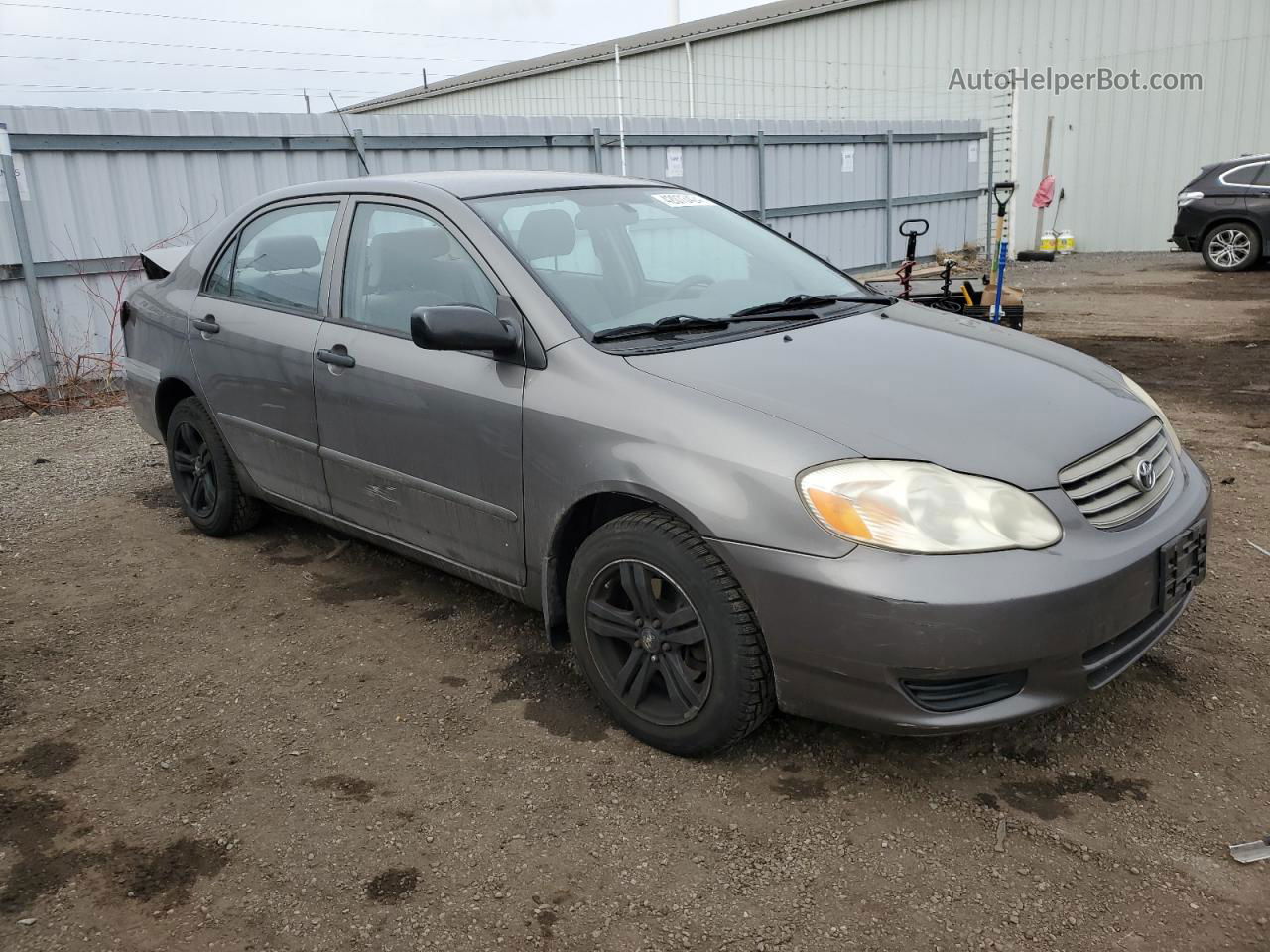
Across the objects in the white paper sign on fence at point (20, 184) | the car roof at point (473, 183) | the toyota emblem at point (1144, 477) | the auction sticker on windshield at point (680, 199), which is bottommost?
the toyota emblem at point (1144, 477)

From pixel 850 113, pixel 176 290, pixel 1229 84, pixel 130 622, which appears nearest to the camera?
pixel 130 622

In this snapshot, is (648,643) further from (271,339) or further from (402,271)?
(271,339)

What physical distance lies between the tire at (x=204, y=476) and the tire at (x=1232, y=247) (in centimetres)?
1445

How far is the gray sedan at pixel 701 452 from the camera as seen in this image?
242 centimetres

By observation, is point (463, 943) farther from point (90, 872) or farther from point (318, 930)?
point (90, 872)

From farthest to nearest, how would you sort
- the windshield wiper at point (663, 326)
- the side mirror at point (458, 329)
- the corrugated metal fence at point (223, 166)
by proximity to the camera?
the corrugated metal fence at point (223, 166) < the windshield wiper at point (663, 326) < the side mirror at point (458, 329)

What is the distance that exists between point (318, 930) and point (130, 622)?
2145 millimetres

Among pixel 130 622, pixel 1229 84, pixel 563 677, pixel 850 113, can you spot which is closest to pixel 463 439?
pixel 563 677

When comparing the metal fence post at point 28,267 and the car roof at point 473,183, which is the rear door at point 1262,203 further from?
the metal fence post at point 28,267

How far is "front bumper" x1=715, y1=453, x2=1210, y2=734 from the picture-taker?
233 cm

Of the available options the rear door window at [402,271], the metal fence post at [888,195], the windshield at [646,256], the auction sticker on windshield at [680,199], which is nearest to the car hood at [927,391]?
the windshield at [646,256]

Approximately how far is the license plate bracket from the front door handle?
2.58m

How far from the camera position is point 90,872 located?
8.08 feet

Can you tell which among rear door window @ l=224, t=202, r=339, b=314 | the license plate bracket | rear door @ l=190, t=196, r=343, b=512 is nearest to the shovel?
the license plate bracket
